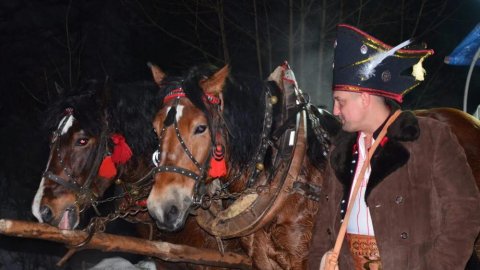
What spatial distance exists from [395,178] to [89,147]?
8.26ft

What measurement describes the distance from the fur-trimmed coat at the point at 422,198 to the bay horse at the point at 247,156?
117 cm

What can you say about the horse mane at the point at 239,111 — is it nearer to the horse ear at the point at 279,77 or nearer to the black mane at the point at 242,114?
the black mane at the point at 242,114

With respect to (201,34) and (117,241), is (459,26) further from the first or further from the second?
(117,241)

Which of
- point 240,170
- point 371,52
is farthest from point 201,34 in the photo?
point 371,52

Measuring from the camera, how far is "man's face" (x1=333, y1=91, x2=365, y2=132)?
206 centimetres

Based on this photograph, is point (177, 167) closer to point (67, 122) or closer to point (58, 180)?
point (58, 180)

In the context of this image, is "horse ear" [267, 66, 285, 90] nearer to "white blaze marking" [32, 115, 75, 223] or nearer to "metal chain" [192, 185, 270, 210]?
"metal chain" [192, 185, 270, 210]

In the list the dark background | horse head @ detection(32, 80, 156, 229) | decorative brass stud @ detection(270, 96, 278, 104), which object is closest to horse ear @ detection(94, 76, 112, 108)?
horse head @ detection(32, 80, 156, 229)

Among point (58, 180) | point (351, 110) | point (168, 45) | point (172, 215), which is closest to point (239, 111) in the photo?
point (172, 215)

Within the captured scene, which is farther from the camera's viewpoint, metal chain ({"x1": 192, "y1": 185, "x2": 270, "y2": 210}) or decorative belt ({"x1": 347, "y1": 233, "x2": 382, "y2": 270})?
metal chain ({"x1": 192, "y1": 185, "x2": 270, "y2": 210})

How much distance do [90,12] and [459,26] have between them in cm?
880

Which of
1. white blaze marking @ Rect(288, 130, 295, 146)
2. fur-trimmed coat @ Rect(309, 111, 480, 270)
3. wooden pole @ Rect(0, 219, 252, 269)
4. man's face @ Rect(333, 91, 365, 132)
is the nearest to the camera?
fur-trimmed coat @ Rect(309, 111, 480, 270)

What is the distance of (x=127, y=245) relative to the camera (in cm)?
295

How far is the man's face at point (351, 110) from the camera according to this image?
2.06 m
